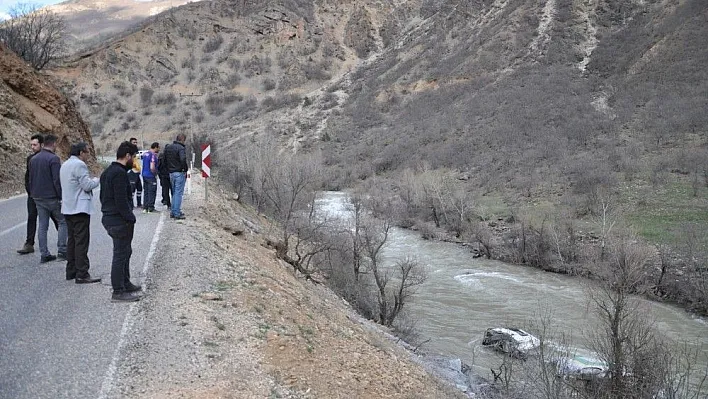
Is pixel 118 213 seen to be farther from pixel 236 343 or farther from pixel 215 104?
pixel 215 104

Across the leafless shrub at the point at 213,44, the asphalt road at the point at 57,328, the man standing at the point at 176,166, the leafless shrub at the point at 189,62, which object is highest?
the leafless shrub at the point at 213,44

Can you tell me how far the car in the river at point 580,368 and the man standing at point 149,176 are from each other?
10.3m

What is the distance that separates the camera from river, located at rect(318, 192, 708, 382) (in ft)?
56.3

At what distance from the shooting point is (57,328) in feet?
19.3

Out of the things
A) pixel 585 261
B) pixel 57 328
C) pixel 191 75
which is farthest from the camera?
pixel 191 75

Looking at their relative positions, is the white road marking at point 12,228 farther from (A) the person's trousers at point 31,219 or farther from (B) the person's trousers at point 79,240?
(B) the person's trousers at point 79,240

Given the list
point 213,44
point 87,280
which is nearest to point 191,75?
point 213,44

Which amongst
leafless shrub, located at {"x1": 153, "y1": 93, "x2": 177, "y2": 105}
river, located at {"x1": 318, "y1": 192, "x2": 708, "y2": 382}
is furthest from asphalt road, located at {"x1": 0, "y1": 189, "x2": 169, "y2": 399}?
leafless shrub, located at {"x1": 153, "y1": 93, "x2": 177, "y2": 105}

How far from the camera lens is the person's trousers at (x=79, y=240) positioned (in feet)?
23.4

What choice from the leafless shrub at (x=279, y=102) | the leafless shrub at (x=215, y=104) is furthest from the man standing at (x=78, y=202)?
the leafless shrub at (x=215, y=104)

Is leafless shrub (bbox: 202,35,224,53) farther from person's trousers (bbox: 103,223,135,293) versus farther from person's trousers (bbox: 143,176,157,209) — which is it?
person's trousers (bbox: 103,223,135,293)

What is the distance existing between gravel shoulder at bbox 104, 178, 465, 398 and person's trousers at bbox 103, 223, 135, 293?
1.28ft

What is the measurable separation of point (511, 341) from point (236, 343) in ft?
Result: 39.4

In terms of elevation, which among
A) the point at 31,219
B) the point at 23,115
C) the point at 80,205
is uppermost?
the point at 23,115
